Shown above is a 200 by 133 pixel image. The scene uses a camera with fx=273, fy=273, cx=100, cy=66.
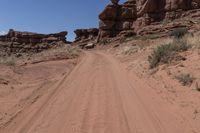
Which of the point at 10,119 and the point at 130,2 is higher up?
the point at 130,2

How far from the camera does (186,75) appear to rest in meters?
10.6

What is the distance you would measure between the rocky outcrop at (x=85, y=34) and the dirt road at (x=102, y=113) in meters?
60.2

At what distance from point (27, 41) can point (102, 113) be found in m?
74.3

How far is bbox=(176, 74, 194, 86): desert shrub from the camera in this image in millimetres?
10062

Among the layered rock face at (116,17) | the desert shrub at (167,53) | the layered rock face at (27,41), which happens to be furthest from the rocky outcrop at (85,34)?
the desert shrub at (167,53)

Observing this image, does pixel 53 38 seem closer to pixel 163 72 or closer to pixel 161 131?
pixel 163 72

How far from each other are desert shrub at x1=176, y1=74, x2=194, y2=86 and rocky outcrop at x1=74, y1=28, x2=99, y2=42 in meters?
59.9

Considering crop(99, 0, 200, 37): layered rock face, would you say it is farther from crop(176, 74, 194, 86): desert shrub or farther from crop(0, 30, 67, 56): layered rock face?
crop(176, 74, 194, 86): desert shrub

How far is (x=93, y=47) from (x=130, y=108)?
1816 inches

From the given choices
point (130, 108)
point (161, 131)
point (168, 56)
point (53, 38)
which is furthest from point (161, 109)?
point (53, 38)

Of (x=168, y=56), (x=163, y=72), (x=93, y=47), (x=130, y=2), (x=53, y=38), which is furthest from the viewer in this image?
(x=53, y=38)

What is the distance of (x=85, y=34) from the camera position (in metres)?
74.2

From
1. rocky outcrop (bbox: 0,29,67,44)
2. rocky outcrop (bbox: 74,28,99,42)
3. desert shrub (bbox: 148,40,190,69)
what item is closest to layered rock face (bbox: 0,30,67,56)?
rocky outcrop (bbox: 0,29,67,44)

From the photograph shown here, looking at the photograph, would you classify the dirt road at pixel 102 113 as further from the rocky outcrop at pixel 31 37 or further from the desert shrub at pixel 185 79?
the rocky outcrop at pixel 31 37
